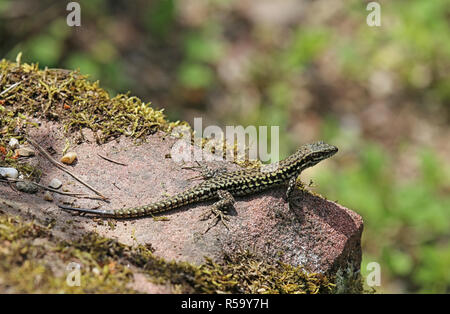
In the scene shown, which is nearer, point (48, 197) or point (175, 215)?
point (48, 197)

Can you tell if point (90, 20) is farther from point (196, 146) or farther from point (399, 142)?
point (399, 142)

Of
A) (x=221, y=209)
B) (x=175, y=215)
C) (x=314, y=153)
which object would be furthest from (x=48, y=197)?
(x=314, y=153)

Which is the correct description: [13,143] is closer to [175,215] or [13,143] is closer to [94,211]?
[94,211]

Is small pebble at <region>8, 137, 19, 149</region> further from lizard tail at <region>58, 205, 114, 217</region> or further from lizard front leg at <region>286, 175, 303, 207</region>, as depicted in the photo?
lizard front leg at <region>286, 175, 303, 207</region>

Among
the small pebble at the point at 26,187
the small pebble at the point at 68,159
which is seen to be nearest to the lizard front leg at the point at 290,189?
the small pebble at the point at 68,159

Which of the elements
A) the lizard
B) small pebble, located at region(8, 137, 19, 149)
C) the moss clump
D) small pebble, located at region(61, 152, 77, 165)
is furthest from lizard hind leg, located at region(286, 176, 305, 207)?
small pebble, located at region(8, 137, 19, 149)

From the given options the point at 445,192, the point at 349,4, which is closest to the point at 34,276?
the point at 445,192
